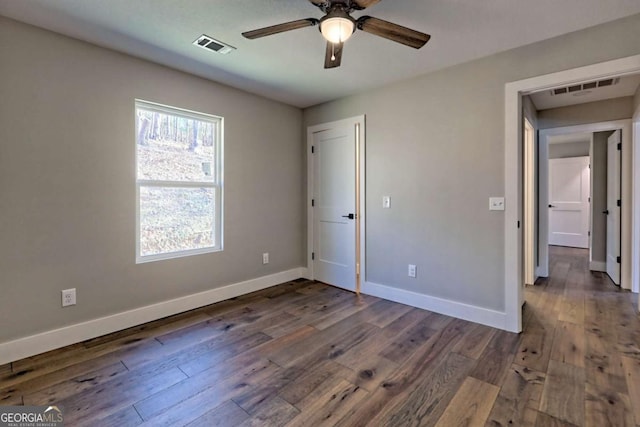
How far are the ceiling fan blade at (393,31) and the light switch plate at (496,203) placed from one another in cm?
154

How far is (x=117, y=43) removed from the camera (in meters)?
2.46

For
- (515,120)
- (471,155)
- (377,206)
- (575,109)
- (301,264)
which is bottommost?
(301,264)

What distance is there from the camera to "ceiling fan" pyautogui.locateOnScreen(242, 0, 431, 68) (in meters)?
1.71

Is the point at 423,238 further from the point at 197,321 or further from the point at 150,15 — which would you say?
the point at 150,15

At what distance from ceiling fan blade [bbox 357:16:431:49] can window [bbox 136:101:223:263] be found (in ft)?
6.91

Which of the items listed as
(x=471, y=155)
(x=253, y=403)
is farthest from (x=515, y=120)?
(x=253, y=403)

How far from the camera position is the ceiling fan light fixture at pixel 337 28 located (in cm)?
172

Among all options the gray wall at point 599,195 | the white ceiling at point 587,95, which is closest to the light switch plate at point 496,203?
the white ceiling at point 587,95

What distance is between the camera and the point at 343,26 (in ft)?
5.72

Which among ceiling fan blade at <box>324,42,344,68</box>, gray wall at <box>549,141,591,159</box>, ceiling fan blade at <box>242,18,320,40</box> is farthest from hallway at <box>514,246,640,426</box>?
gray wall at <box>549,141,591,159</box>

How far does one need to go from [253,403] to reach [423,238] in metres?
2.23

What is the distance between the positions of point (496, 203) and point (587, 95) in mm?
2294

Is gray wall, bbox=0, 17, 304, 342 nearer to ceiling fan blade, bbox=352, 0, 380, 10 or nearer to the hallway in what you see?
ceiling fan blade, bbox=352, 0, 380, 10

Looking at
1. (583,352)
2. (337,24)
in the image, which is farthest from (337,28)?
(583,352)
